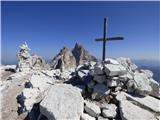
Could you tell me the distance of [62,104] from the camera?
912cm

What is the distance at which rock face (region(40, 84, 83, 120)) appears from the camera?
8469 mm

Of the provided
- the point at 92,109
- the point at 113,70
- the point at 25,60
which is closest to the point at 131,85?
the point at 113,70

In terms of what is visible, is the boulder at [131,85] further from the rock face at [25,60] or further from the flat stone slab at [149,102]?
the rock face at [25,60]

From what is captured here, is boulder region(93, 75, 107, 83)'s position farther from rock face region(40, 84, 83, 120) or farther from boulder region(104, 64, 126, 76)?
rock face region(40, 84, 83, 120)

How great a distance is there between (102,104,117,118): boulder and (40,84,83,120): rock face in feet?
4.52

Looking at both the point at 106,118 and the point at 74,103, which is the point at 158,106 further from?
the point at 74,103

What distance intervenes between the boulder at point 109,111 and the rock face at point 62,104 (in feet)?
4.52

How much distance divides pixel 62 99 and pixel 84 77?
10.8ft

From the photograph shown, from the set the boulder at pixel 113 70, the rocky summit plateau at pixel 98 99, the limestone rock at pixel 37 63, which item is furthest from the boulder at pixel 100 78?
the limestone rock at pixel 37 63

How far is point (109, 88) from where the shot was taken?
35.8 ft

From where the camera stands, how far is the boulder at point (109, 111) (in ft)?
31.2

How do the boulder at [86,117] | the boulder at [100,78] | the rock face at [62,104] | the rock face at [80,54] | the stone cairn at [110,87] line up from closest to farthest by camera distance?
the rock face at [62,104] < the boulder at [86,117] < the stone cairn at [110,87] < the boulder at [100,78] < the rock face at [80,54]

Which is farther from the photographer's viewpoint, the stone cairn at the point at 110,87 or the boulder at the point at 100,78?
the boulder at the point at 100,78

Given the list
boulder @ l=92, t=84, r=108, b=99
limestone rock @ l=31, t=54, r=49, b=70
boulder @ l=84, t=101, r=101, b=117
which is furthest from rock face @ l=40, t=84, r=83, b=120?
limestone rock @ l=31, t=54, r=49, b=70
